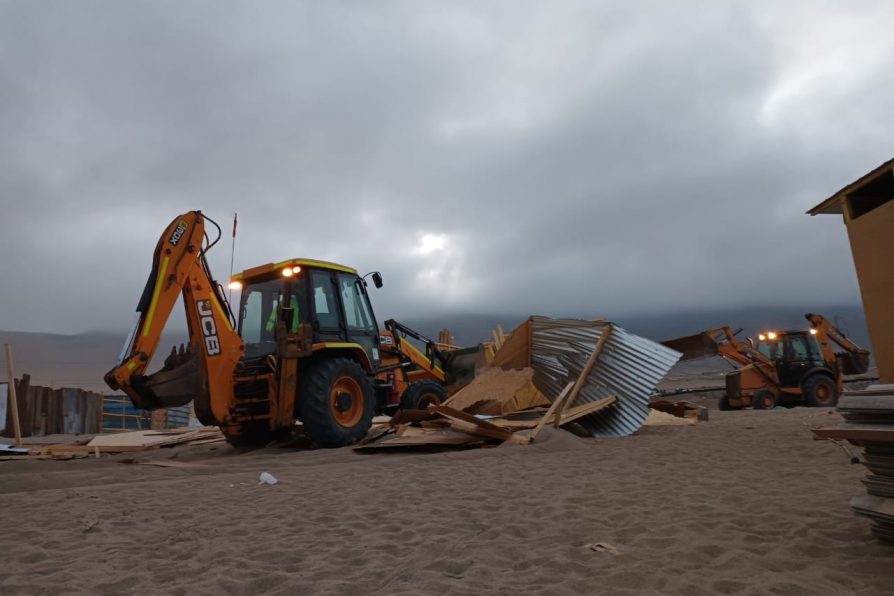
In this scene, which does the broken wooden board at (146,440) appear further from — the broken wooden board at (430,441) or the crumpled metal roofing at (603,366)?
the crumpled metal roofing at (603,366)

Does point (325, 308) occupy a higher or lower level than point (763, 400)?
higher

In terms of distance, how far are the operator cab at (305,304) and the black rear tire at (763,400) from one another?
13.5 m

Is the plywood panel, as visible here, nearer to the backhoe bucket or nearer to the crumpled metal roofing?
the crumpled metal roofing

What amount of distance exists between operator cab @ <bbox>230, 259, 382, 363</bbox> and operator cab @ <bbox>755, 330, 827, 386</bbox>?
14.7 m

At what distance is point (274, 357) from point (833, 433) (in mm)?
6501

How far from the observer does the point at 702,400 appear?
26.0 metres

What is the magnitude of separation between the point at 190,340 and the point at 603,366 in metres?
6.34

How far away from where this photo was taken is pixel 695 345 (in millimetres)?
10094

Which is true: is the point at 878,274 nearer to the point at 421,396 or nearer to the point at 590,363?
the point at 590,363

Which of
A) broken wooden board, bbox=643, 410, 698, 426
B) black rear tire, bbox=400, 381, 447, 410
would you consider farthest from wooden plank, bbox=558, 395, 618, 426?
black rear tire, bbox=400, 381, 447, 410

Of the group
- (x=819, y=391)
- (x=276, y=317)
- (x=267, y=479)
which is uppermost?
(x=276, y=317)

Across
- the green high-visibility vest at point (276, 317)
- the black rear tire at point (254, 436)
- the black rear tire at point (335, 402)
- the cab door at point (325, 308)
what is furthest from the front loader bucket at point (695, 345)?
the black rear tire at point (254, 436)

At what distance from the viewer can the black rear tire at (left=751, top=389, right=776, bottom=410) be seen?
17.0 meters

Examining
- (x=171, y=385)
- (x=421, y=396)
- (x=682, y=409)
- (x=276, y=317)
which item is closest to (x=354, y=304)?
(x=276, y=317)
